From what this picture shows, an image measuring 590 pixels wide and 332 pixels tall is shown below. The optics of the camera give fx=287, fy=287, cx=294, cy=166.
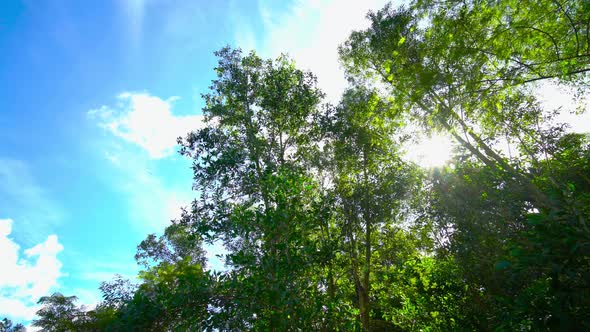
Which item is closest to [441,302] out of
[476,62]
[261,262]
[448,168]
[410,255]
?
[410,255]

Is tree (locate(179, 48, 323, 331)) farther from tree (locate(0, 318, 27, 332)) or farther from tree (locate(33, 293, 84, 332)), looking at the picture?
tree (locate(0, 318, 27, 332))

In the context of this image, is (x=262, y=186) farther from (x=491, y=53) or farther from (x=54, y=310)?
(x=54, y=310)

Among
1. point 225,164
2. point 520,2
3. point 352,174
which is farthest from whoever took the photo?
point 352,174

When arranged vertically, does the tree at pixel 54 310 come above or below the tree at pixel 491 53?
below

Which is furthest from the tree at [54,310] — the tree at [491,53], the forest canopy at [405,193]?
the tree at [491,53]

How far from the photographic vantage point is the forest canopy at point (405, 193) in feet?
22.4

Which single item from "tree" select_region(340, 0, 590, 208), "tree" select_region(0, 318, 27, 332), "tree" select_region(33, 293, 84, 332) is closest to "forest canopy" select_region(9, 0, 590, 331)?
"tree" select_region(340, 0, 590, 208)

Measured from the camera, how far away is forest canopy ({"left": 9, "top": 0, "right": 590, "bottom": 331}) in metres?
6.84

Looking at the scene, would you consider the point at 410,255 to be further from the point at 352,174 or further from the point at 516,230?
the point at 516,230

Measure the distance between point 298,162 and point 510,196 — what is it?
879 centimetres

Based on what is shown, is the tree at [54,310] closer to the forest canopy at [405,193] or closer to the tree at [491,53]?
the forest canopy at [405,193]

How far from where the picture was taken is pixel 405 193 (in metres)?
13.0

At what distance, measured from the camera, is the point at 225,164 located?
12.6 metres

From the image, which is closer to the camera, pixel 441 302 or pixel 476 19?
pixel 476 19
